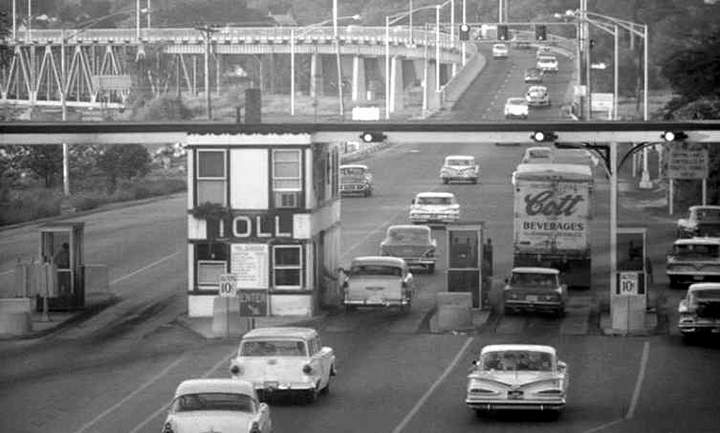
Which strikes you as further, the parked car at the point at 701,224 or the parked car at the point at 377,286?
the parked car at the point at 701,224

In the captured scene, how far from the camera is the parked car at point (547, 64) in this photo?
177462mm

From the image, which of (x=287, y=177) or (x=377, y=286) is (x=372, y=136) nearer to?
(x=287, y=177)

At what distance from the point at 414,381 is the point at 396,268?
12.0 meters

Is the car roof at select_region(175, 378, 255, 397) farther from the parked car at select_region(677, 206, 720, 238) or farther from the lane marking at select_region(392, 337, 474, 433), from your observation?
the parked car at select_region(677, 206, 720, 238)

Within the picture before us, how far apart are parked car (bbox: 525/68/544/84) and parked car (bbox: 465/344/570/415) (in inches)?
5153

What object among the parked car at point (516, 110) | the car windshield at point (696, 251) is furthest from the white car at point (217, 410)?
the parked car at point (516, 110)

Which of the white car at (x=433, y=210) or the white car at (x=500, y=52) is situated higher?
the white car at (x=500, y=52)

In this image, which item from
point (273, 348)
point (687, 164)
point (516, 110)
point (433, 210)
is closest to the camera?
point (273, 348)

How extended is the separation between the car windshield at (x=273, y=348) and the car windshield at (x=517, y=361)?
3.30 m

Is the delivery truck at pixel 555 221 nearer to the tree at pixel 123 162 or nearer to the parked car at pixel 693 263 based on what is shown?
the parked car at pixel 693 263

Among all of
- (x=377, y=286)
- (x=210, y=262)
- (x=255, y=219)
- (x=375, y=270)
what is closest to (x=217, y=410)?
(x=210, y=262)

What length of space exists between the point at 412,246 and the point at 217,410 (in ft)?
99.6

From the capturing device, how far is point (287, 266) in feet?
166

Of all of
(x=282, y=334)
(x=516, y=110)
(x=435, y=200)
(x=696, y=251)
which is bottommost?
(x=282, y=334)
